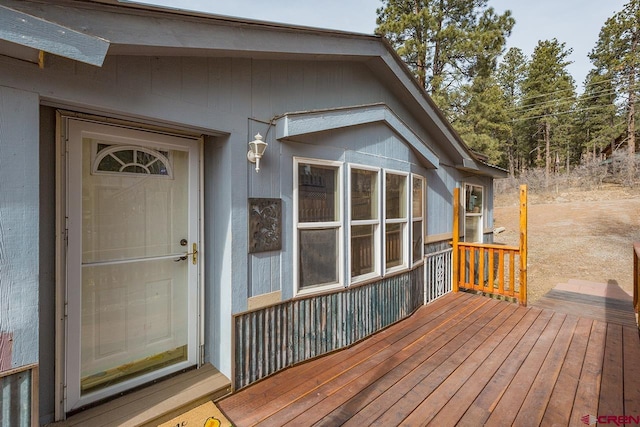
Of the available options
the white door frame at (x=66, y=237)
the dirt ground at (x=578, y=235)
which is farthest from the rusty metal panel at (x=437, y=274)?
the white door frame at (x=66, y=237)

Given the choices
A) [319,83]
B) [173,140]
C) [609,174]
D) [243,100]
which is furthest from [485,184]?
[609,174]

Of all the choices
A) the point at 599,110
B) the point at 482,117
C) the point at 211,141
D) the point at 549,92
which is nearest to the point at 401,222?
the point at 211,141

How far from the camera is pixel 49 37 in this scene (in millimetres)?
1492

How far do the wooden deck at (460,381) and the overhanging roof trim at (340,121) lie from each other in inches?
90.3

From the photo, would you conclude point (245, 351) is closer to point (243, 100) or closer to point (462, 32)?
point (243, 100)

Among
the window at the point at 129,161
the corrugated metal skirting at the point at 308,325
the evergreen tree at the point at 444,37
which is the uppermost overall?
the evergreen tree at the point at 444,37

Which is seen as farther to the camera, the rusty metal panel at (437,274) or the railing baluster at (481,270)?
the railing baluster at (481,270)

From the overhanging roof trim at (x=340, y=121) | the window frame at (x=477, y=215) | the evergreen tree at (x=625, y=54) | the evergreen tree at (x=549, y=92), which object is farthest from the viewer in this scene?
the evergreen tree at (x=549, y=92)

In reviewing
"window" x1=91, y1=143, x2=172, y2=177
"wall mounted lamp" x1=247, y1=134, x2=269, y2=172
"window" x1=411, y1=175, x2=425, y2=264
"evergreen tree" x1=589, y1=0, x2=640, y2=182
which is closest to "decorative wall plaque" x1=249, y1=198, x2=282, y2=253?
"wall mounted lamp" x1=247, y1=134, x2=269, y2=172

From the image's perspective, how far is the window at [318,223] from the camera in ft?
9.95

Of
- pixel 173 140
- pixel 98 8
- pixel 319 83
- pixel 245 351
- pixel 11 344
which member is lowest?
pixel 245 351

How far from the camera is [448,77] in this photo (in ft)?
43.5

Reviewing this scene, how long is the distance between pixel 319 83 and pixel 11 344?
3.18 metres

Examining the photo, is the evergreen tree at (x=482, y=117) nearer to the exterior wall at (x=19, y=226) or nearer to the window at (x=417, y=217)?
the window at (x=417, y=217)
